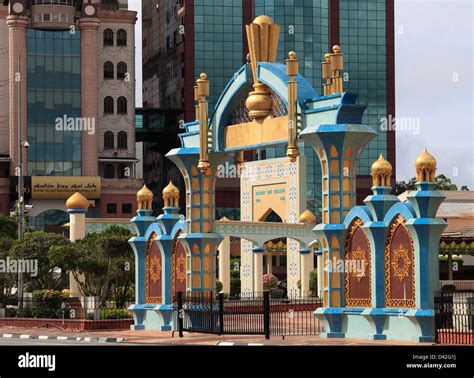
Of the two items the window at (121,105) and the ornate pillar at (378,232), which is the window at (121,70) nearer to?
the window at (121,105)

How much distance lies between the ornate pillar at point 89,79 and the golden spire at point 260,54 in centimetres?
6585

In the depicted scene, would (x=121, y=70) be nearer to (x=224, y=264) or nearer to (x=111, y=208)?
(x=111, y=208)

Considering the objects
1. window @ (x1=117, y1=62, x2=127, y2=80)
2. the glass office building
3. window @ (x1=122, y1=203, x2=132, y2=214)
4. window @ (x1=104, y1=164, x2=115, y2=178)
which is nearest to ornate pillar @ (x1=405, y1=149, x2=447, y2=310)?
window @ (x1=122, y1=203, x2=132, y2=214)

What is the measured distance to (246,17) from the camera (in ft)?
345

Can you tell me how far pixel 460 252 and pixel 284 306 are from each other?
74.9ft

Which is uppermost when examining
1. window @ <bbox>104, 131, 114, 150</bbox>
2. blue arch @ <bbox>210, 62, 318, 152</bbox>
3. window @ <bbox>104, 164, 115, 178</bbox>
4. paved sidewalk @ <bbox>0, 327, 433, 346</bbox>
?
window @ <bbox>104, 131, 114, 150</bbox>

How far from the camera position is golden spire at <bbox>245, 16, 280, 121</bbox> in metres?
32.8

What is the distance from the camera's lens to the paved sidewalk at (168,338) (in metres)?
29.5

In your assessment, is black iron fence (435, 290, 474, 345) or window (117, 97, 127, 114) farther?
window (117, 97, 127, 114)

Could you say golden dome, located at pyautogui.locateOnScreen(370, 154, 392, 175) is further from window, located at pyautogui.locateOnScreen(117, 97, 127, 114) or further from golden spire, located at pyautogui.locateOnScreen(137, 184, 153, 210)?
window, located at pyautogui.locateOnScreen(117, 97, 127, 114)

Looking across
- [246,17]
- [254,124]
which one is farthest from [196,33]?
[254,124]

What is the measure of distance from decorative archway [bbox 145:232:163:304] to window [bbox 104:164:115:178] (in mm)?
64454

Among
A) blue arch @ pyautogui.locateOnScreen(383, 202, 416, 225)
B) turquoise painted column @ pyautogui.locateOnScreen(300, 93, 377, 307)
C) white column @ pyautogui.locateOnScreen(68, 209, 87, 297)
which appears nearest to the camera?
blue arch @ pyautogui.locateOnScreen(383, 202, 416, 225)
